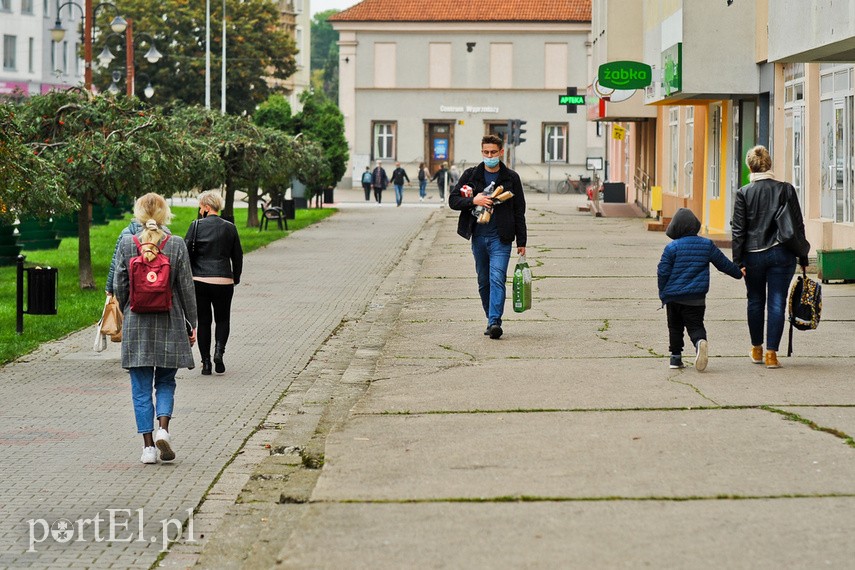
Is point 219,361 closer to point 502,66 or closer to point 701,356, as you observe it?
point 701,356

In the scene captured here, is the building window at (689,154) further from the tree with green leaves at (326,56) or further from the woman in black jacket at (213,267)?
the tree with green leaves at (326,56)

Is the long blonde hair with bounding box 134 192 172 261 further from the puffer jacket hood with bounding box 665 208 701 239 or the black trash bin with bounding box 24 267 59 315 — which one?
the black trash bin with bounding box 24 267 59 315

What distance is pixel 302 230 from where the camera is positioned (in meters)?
35.9

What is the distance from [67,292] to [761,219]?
450 inches

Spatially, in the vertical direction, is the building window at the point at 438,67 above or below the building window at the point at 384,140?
above

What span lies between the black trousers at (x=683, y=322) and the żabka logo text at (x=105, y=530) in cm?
473

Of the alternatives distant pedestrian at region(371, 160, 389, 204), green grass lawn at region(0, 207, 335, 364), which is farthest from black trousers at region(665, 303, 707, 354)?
distant pedestrian at region(371, 160, 389, 204)

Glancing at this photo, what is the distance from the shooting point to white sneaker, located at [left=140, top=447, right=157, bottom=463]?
821cm

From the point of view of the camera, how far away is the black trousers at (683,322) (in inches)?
421

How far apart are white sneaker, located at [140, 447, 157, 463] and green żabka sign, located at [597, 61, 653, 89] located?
76.3ft

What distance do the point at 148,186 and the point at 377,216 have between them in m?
24.7

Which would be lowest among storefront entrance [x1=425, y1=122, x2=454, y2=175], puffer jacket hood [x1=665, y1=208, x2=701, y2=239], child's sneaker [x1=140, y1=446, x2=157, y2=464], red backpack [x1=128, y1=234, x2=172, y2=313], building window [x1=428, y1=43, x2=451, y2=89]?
child's sneaker [x1=140, y1=446, x2=157, y2=464]

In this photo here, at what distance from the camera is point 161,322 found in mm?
8484

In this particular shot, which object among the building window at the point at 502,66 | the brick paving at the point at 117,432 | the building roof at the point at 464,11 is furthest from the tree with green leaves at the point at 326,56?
the brick paving at the point at 117,432
